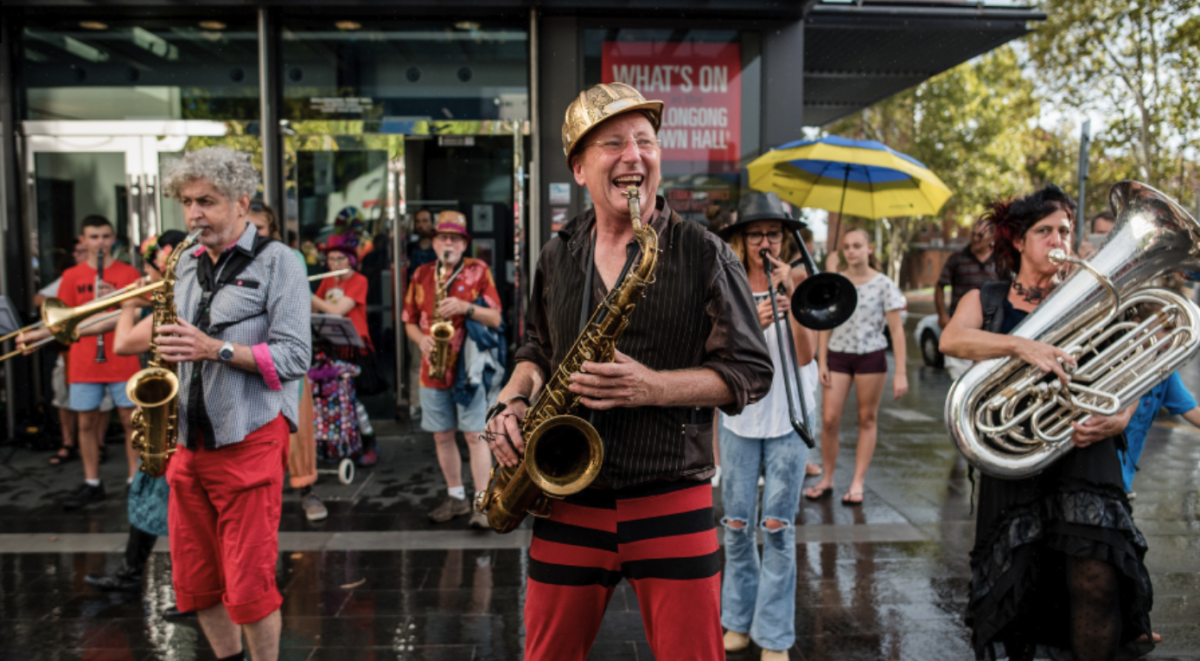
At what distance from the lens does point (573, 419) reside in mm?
1890

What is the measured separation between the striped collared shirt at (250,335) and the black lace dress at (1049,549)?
2.65 m

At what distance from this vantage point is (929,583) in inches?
169

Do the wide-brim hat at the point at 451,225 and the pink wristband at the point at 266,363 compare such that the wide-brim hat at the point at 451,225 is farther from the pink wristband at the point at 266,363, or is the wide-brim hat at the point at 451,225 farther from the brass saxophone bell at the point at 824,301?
the brass saxophone bell at the point at 824,301

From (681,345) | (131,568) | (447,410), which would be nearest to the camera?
(681,345)

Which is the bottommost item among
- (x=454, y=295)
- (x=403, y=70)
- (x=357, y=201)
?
(x=454, y=295)

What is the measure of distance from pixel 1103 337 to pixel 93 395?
6465 millimetres

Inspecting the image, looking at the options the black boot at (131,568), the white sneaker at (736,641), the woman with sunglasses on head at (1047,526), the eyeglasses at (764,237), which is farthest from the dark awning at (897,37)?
the black boot at (131,568)

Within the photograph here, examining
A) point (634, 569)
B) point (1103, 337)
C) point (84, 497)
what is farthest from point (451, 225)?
point (1103, 337)

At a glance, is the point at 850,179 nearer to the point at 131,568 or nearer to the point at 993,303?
the point at 993,303

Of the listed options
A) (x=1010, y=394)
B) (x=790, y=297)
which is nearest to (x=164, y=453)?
(x=790, y=297)

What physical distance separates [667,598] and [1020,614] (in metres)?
1.62

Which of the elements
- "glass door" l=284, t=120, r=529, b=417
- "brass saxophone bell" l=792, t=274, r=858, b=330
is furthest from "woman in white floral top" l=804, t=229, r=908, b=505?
"glass door" l=284, t=120, r=529, b=417

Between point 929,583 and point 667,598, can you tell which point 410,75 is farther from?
point 667,598

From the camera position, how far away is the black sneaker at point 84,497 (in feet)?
18.6
